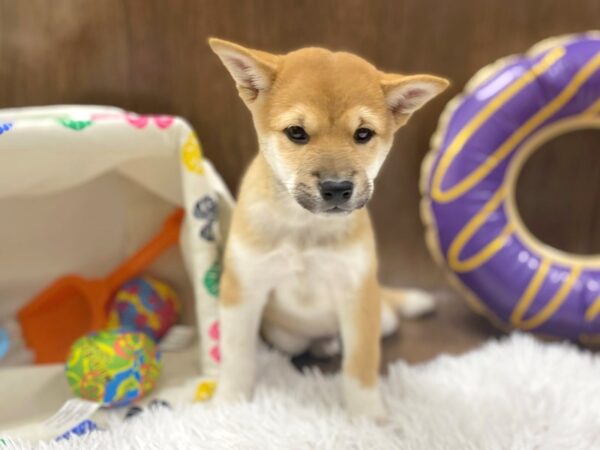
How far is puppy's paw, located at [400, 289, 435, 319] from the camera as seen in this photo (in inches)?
66.4

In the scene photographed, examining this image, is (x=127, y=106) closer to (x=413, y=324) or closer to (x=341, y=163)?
(x=341, y=163)

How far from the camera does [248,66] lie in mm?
1021

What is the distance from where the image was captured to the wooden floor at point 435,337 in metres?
1.52

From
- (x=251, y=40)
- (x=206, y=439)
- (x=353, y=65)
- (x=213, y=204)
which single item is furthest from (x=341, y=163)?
(x=251, y=40)

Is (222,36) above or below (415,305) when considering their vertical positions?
above

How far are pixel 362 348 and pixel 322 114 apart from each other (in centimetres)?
49

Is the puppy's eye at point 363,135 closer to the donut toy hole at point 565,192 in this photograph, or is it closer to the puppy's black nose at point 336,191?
the puppy's black nose at point 336,191

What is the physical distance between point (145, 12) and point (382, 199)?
802 millimetres

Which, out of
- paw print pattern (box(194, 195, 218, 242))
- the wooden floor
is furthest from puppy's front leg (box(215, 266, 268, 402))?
the wooden floor

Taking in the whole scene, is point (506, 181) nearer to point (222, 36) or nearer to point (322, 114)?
point (322, 114)

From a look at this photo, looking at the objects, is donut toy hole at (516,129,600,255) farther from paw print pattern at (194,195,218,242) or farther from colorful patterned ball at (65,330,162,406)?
colorful patterned ball at (65,330,162,406)

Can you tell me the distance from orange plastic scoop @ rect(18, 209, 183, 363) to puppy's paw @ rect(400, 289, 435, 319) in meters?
0.65

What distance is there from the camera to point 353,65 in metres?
1.04

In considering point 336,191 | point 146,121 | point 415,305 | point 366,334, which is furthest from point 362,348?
point 146,121
